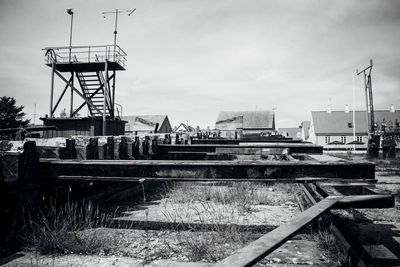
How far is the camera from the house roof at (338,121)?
55.7 metres

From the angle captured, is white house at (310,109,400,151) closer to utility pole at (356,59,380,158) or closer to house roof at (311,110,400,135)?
house roof at (311,110,400,135)

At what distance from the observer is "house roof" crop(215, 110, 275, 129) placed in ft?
208

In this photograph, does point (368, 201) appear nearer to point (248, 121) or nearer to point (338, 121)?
point (338, 121)

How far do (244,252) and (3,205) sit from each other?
7.64 ft

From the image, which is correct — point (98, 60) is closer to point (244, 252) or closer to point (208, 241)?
point (208, 241)

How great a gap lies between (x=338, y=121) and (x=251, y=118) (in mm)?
19602

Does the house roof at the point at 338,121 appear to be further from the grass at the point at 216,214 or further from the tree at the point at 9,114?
the grass at the point at 216,214

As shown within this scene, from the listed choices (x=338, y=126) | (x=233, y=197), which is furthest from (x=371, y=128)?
(x=338, y=126)

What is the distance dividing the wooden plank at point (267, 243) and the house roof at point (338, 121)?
60.9 meters

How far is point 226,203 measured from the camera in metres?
4.40

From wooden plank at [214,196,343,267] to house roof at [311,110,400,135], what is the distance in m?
60.9

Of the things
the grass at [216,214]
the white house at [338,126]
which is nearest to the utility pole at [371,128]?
the grass at [216,214]

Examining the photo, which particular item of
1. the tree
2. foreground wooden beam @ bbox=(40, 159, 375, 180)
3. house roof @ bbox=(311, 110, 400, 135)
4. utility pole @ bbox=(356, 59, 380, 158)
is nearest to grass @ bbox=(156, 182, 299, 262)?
foreground wooden beam @ bbox=(40, 159, 375, 180)

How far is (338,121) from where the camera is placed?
58.0 metres
